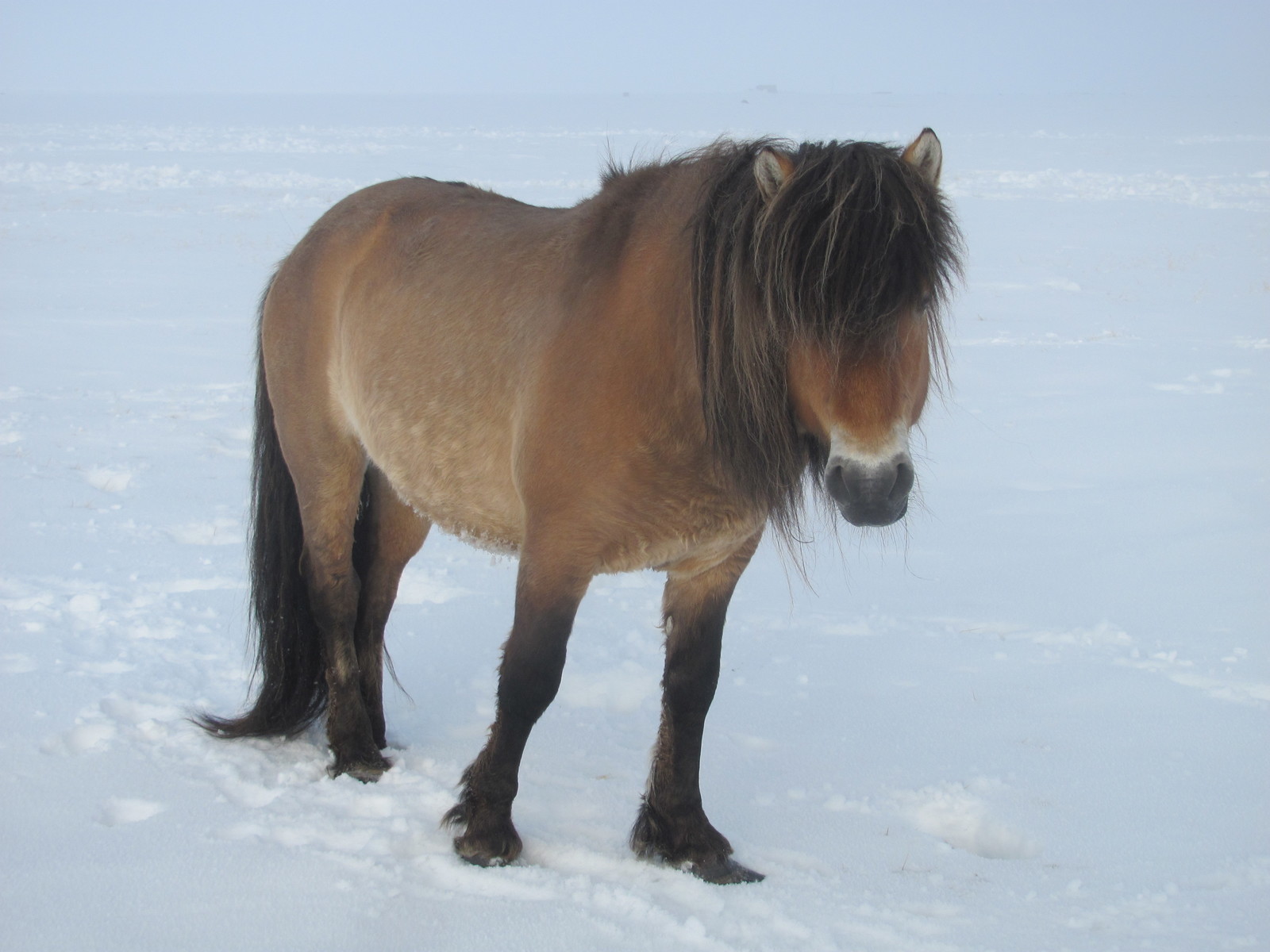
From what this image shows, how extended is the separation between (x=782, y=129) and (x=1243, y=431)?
28.5 metres

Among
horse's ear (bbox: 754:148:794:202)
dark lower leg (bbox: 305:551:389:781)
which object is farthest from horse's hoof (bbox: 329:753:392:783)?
horse's ear (bbox: 754:148:794:202)

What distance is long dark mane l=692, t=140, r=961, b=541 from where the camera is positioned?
207cm

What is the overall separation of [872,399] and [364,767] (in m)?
2.11

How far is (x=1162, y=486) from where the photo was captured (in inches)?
236

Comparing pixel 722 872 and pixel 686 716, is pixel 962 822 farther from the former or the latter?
pixel 686 716

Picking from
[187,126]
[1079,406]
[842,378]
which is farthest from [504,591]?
[187,126]

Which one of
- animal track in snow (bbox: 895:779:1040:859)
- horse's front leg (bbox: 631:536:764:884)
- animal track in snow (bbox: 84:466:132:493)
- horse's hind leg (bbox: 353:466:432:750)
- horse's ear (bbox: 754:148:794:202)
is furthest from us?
animal track in snow (bbox: 84:466:132:493)

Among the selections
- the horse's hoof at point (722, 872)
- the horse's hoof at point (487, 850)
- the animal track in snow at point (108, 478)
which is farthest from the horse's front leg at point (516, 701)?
the animal track in snow at point (108, 478)

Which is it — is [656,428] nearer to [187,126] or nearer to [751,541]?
[751,541]

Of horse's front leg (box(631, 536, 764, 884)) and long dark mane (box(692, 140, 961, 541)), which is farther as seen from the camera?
horse's front leg (box(631, 536, 764, 884))

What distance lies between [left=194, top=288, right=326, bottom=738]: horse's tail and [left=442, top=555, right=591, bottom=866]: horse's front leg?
0.93 meters

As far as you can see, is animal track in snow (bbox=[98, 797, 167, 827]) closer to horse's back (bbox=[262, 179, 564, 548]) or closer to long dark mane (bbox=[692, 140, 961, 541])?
horse's back (bbox=[262, 179, 564, 548])

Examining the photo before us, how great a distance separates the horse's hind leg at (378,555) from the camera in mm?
3613

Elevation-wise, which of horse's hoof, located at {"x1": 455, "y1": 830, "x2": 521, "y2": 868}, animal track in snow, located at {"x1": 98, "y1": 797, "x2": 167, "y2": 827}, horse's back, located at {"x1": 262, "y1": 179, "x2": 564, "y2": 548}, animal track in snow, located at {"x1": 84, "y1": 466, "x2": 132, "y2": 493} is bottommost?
animal track in snow, located at {"x1": 84, "y1": 466, "x2": 132, "y2": 493}
